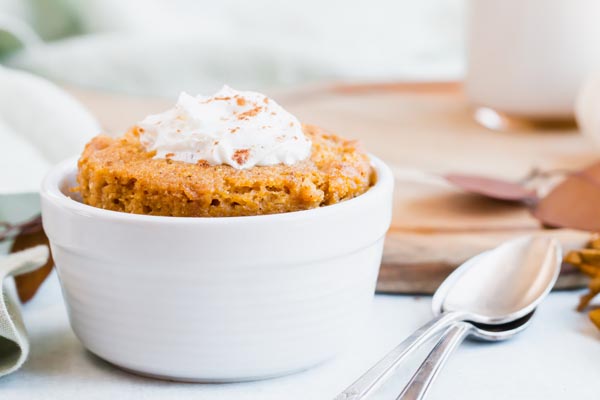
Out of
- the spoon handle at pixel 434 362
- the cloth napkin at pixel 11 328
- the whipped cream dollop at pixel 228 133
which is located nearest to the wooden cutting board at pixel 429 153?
the spoon handle at pixel 434 362

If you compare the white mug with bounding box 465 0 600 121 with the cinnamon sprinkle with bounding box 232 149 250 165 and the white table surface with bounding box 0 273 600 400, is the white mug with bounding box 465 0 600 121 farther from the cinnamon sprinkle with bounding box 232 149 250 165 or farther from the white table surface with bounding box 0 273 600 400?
Result: the cinnamon sprinkle with bounding box 232 149 250 165

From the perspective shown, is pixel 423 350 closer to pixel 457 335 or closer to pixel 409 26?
pixel 457 335

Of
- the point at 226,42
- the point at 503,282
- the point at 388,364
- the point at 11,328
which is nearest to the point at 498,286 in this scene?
the point at 503,282

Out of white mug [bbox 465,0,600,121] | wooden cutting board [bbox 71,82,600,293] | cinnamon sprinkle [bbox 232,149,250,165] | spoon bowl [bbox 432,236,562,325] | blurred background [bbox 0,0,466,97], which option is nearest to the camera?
cinnamon sprinkle [bbox 232,149,250,165]

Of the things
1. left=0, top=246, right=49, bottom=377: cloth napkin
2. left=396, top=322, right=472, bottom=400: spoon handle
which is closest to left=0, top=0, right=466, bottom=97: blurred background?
left=0, top=246, right=49, bottom=377: cloth napkin

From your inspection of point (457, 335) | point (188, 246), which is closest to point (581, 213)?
point (457, 335)

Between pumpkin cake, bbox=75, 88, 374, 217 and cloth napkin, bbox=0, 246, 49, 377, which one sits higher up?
pumpkin cake, bbox=75, 88, 374, 217

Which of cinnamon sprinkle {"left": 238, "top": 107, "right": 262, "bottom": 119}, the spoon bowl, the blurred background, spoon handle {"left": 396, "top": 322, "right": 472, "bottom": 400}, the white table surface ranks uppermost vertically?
cinnamon sprinkle {"left": 238, "top": 107, "right": 262, "bottom": 119}

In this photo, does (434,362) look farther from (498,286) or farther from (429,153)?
(429,153)
